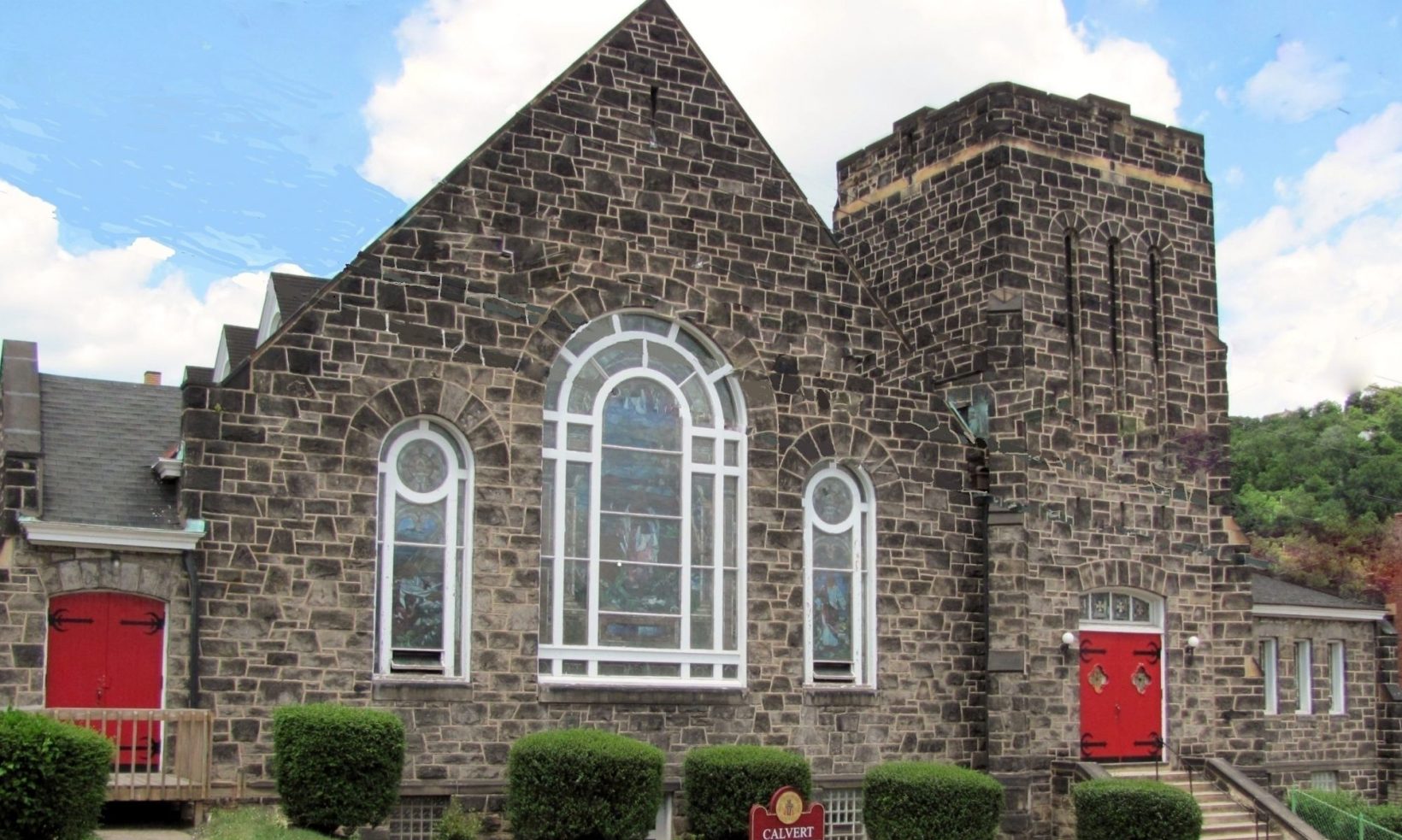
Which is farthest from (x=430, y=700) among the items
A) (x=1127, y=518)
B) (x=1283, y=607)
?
(x=1283, y=607)

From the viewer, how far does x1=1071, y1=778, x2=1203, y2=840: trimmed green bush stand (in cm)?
2069

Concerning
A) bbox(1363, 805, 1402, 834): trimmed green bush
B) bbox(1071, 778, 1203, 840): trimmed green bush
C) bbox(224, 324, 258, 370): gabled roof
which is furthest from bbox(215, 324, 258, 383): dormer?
bbox(1363, 805, 1402, 834): trimmed green bush

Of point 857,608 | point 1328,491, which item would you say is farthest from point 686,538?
point 1328,491

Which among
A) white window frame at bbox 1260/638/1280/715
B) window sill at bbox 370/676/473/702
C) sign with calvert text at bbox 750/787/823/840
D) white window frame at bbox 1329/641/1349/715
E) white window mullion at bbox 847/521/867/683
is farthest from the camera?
A: white window frame at bbox 1329/641/1349/715

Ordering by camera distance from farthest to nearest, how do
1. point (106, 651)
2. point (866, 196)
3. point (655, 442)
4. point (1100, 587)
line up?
1. point (866, 196)
2. point (1100, 587)
3. point (655, 442)
4. point (106, 651)

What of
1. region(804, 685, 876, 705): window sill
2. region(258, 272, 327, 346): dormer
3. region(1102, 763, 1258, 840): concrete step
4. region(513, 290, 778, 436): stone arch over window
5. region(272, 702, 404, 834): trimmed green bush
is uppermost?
region(258, 272, 327, 346): dormer

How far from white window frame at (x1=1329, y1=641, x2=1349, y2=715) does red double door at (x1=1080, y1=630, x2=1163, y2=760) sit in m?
7.22

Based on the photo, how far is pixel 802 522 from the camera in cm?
2216

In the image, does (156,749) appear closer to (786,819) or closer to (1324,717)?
(786,819)

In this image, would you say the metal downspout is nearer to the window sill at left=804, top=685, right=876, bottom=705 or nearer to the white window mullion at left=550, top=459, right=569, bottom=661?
the white window mullion at left=550, top=459, right=569, bottom=661

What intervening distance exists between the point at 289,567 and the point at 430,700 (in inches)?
93.0

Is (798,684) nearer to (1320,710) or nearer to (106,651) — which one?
(106,651)

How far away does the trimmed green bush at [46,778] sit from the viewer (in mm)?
13875

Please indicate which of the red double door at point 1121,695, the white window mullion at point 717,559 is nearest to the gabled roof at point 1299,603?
the red double door at point 1121,695
